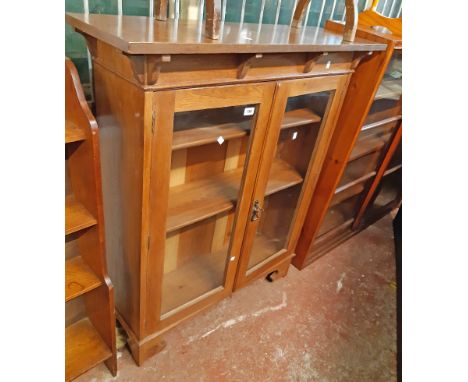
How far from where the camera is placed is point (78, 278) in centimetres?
119

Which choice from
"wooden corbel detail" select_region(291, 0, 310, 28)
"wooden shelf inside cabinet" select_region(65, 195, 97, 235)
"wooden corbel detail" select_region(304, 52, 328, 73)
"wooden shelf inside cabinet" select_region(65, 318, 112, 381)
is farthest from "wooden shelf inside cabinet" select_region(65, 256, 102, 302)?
"wooden corbel detail" select_region(291, 0, 310, 28)

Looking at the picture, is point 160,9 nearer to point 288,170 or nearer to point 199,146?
point 199,146

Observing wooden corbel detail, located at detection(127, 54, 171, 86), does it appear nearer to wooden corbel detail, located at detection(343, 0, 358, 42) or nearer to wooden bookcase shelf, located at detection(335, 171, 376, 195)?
wooden corbel detail, located at detection(343, 0, 358, 42)

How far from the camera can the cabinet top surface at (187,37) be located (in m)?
0.80

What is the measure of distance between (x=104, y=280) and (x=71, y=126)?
0.54 m

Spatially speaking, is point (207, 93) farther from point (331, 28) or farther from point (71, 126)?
point (331, 28)

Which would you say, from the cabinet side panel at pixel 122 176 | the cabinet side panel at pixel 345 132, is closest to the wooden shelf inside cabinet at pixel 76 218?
the cabinet side panel at pixel 122 176

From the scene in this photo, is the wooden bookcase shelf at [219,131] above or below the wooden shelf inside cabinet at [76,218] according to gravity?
above

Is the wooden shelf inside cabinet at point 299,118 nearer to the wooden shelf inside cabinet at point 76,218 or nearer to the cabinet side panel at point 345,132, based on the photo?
the cabinet side panel at point 345,132

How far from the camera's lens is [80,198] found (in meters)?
1.10

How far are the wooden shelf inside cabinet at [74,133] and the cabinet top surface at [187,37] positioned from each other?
9.4 inches

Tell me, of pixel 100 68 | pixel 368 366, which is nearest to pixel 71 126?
pixel 100 68

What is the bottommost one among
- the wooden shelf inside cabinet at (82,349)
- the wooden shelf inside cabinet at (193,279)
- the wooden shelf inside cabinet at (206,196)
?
the wooden shelf inside cabinet at (82,349)

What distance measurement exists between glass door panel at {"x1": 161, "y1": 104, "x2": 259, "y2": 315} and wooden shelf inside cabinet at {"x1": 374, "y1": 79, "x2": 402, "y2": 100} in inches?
31.0
